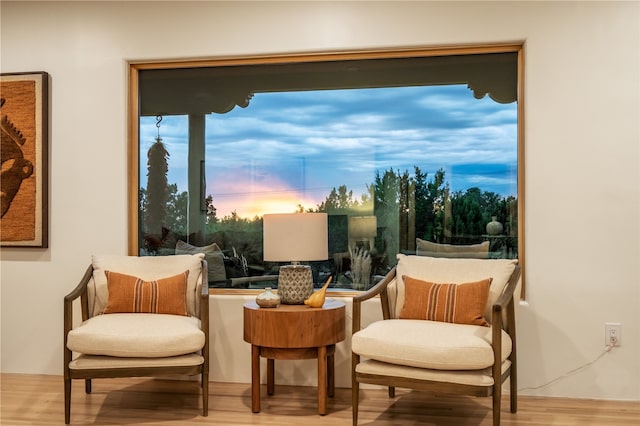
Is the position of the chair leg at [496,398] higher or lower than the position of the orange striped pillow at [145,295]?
lower

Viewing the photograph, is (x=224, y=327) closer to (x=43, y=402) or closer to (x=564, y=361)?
(x=43, y=402)

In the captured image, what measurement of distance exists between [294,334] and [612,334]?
5.90 feet

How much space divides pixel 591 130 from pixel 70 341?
3007 millimetres

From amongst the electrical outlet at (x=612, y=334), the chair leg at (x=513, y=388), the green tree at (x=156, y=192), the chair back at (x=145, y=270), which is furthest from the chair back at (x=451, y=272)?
the green tree at (x=156, y=192)

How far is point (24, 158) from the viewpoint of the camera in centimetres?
420

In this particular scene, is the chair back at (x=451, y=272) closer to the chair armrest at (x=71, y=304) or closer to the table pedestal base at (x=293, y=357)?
the table pedestal base at (x=293, y=357)

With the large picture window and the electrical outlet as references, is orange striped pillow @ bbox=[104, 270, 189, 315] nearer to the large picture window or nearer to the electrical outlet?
the large picture window

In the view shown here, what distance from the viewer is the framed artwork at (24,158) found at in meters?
4.18

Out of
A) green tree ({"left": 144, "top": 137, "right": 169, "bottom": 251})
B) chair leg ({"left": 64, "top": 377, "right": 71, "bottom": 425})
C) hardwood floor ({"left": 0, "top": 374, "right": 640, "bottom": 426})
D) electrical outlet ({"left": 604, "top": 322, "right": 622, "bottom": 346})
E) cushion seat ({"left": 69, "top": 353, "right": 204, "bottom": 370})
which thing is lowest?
hardwood floor ({"left": 0, "top": 374, "right": 640, "bottom": 426})

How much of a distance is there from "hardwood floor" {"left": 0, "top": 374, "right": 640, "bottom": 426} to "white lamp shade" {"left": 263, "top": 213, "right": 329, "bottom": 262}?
0.81 meters

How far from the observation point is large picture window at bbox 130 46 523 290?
3912 millimetres

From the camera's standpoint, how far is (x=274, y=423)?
10.5 ft

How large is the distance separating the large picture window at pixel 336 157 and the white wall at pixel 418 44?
139mm

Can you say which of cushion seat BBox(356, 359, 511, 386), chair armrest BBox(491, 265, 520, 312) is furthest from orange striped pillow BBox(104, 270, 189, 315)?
chair armrest BBox(491, 265, 520, 312)
